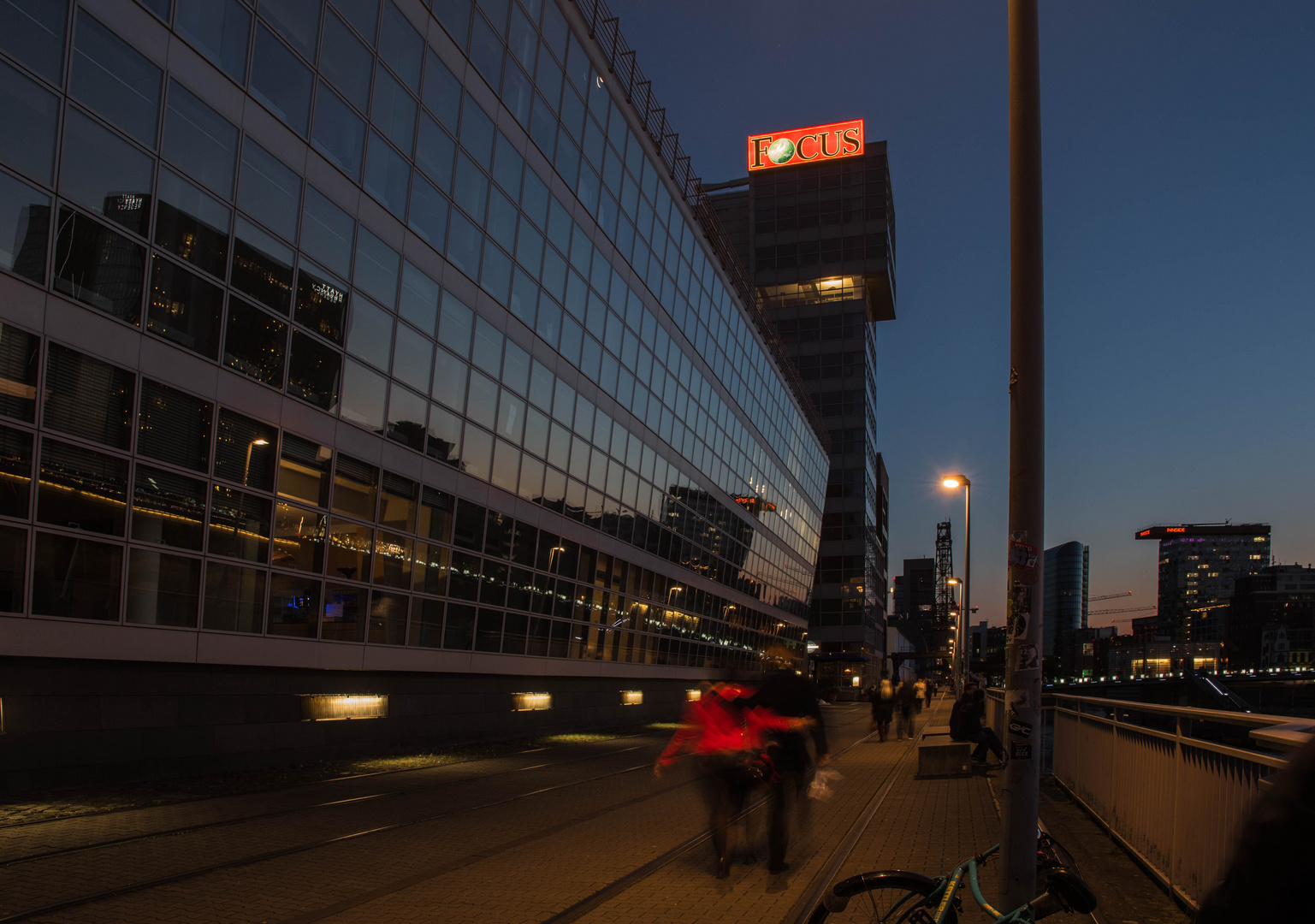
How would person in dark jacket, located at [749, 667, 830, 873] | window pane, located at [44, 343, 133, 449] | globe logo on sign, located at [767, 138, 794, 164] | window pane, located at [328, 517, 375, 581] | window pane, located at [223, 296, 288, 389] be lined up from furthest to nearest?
globe logo on sign, located at [767, 138, 794, 164], window pane, located at [328, 517, 375, 581], window pane, located at [223, 296, 288, 389], window pane, located at [44, 343, 133, 449], person in dark jacket, located at [749, 667, 830, 873]

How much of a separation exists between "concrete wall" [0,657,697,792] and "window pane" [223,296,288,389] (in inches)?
192

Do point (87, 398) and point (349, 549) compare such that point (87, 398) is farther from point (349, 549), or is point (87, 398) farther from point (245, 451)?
point (349, 549)

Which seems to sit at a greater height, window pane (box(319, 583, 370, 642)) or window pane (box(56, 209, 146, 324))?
window pane (box(56, 209, 146, 324))

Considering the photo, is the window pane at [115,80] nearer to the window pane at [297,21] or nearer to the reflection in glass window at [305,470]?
the window pane at [297,21]

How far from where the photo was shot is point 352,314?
1891 cm

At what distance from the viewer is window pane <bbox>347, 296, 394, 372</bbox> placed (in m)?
18.9

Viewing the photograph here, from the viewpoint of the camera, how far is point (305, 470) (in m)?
17.7

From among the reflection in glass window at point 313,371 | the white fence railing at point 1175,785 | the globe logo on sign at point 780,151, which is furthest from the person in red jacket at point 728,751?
the globe logo on sign at point 780,151

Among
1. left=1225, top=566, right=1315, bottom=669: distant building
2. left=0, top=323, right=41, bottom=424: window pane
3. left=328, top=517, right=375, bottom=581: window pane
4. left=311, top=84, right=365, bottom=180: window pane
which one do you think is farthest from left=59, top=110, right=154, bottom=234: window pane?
left=1225, top=566, right=1315, bottom=669: distant building

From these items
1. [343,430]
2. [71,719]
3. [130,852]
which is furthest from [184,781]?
[343,430]

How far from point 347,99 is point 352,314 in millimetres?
4032

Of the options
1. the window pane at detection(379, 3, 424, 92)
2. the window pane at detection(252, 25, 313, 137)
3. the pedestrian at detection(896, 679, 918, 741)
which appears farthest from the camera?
the pedestrian at detection(896, 679, 918, 741)

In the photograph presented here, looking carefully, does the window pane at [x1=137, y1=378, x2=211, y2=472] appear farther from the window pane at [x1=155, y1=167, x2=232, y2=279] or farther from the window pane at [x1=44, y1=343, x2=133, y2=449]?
the window pane at [x1=155, y1=167, x2=232, y2=279]

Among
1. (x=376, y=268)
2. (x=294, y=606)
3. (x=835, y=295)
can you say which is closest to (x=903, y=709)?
(x=294, y=606)
